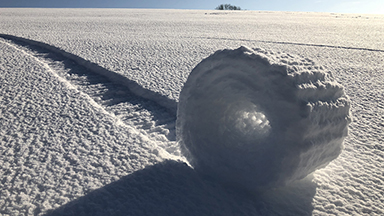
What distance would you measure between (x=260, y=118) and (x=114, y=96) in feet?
3.55

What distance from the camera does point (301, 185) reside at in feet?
3.37

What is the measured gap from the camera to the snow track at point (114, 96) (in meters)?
1.48

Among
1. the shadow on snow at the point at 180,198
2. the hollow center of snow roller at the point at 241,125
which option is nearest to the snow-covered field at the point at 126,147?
the shadow on snow at the point at 180,198

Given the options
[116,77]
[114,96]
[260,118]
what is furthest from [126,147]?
[116,77]

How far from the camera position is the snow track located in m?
1.48

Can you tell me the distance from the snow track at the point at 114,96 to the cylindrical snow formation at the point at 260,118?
257mm

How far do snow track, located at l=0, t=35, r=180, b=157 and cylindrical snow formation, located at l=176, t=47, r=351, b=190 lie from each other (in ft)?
0.84

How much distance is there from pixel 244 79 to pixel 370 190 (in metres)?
0.58

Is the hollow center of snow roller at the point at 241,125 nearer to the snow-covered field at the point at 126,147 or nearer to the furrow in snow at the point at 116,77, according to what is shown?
the snow-covered field at the point at 126,147

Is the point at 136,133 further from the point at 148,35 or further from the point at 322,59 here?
the point at 148,35


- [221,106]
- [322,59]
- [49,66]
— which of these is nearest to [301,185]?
[221,106]

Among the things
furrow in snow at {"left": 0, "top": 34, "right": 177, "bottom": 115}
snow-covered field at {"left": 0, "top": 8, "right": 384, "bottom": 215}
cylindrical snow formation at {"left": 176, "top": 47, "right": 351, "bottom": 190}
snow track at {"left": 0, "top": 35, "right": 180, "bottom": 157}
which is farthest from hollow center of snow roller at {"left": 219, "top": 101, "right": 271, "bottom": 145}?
furrow in snow at {"left": 0, "top": 34, "right": 177, "bottom": 115}

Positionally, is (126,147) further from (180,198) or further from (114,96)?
(114,96)

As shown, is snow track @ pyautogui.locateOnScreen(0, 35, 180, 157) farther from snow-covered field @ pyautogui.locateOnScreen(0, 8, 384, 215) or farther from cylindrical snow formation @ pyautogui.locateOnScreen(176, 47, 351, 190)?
cylindrical snow formation @ pyautogui.locateOnScreen(176, 47, 351, 190)
